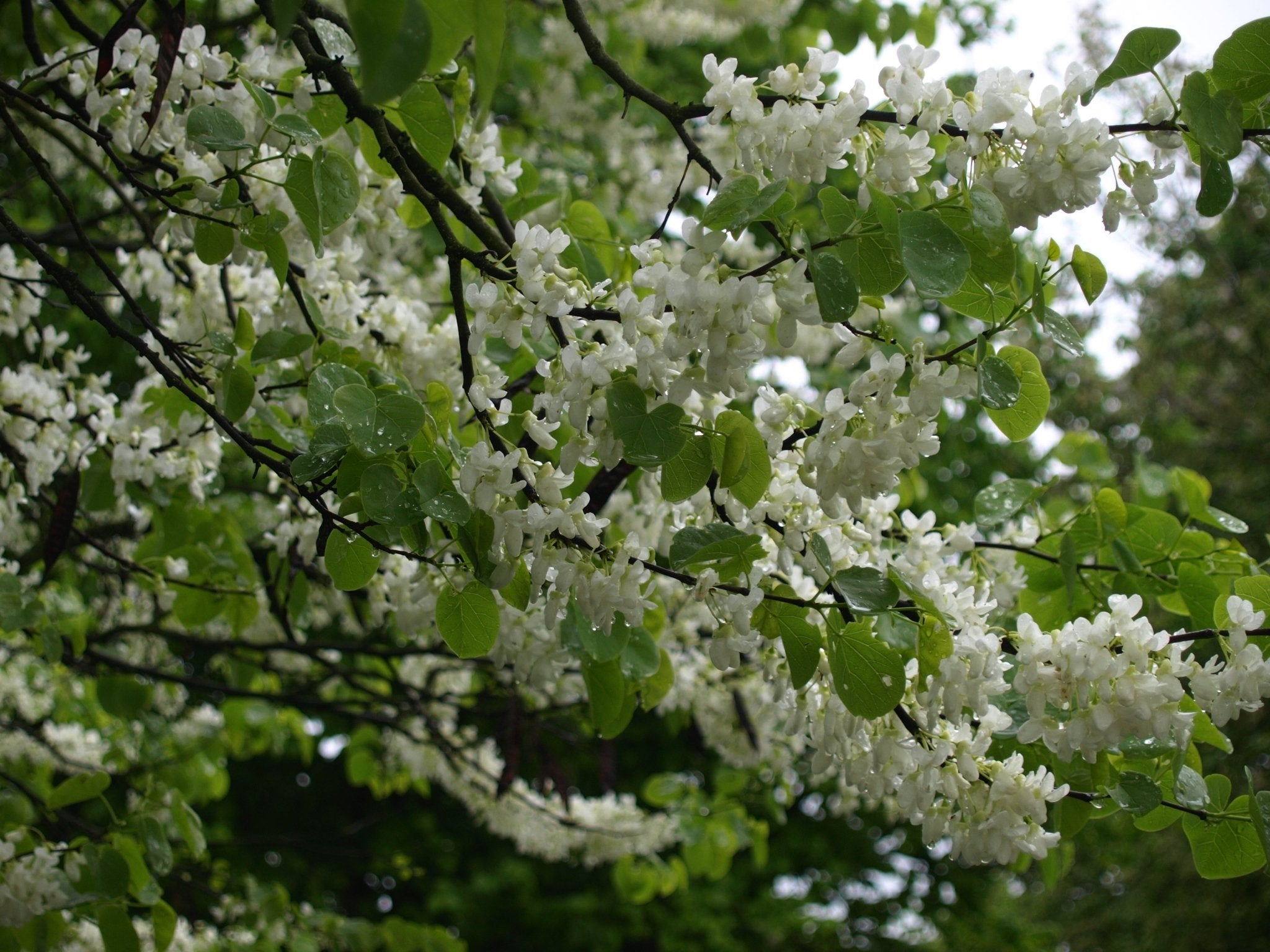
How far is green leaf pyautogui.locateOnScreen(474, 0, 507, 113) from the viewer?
0.79m

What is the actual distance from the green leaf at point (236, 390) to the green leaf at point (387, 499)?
446 millimetres

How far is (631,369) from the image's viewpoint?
119cm

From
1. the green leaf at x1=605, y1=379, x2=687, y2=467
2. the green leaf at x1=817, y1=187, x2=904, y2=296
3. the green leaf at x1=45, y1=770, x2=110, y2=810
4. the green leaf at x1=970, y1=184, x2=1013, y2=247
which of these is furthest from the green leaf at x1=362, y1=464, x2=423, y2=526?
the green leaf at x1=45, y1=770, x2=110, y2=810

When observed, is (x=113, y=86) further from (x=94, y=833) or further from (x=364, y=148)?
(x=94, y=833)

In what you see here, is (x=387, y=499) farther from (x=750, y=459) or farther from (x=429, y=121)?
(x=429, y=121)

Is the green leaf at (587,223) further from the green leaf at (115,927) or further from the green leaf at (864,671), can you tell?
the green leaf at (115,927)

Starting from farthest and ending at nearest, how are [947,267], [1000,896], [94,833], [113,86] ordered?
[1000,896], [94,833], [113,86], [947,267]

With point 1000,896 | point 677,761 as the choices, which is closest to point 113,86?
point 677,761

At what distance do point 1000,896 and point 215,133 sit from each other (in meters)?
11.1

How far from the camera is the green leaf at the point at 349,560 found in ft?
4.50

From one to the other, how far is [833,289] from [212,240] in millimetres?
1020

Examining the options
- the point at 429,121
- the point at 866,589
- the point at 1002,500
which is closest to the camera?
the point at 866,589

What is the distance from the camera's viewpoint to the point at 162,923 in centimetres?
204

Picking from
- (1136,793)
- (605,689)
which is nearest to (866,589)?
(1136,793)
